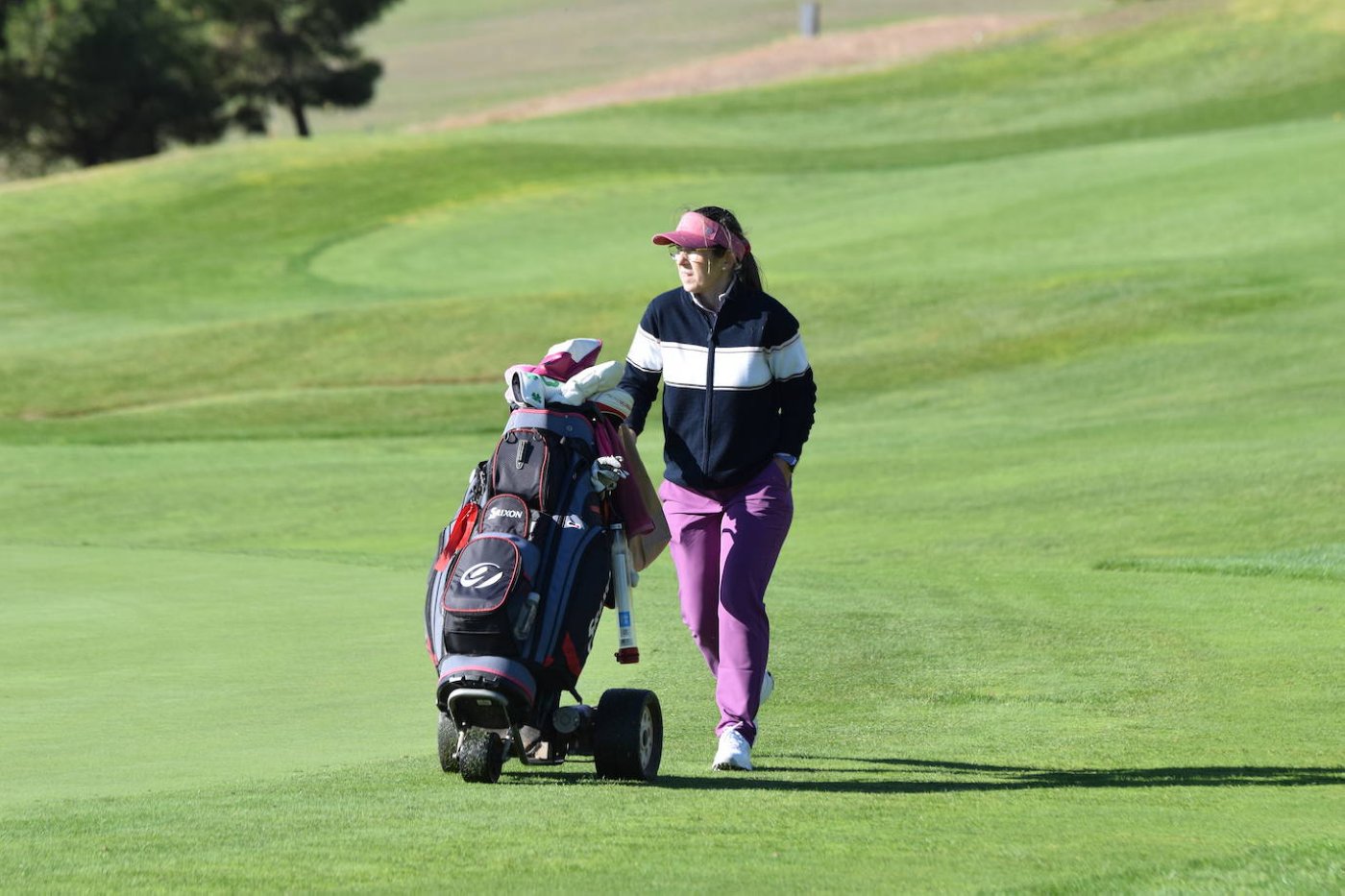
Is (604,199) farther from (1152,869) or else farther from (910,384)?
(1152,869)

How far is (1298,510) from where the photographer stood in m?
13.9

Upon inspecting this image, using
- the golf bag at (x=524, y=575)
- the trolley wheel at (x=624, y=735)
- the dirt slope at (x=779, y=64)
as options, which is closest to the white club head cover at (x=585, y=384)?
the golf bag at (x=524, y=575)

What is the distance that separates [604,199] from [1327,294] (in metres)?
15.1

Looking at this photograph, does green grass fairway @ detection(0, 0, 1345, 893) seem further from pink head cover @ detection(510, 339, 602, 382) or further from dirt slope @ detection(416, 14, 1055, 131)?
dirt slope @ detection(416, 14, 1055, 131)

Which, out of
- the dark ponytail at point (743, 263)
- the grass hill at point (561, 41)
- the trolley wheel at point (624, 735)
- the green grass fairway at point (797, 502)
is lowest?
the grass hill at point (561, 41)

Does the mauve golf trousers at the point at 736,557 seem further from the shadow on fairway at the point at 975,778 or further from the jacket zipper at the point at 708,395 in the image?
the shadow on fairway at the point at 975,778

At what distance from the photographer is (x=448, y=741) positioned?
250 inches

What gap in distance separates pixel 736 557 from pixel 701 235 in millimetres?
1119

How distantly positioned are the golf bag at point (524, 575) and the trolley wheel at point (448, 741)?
0.15m

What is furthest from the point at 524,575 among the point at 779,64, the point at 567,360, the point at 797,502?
the point at 779,64

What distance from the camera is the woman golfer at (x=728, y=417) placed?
6957 mm

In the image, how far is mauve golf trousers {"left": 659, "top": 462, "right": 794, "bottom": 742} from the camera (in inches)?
276

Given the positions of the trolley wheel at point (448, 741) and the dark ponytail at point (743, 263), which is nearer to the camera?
the trolley wheel at point (448, 741)

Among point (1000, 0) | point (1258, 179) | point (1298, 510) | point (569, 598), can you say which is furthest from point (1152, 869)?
point (1000, 0)
